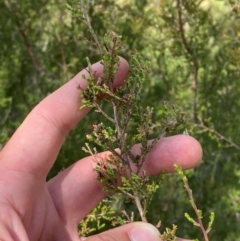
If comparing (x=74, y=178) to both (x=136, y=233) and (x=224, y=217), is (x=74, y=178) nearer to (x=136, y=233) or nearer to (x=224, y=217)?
(x=136, y=233)

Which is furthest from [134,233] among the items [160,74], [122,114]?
[160,74]

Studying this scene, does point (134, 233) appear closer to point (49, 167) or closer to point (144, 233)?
point (144, 233)

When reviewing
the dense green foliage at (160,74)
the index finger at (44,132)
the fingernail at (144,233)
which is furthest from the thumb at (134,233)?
the dense green foliage at (160,74)

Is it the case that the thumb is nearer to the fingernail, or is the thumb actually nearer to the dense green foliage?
the fingernail

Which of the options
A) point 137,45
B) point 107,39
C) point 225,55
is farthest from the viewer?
point 137,45

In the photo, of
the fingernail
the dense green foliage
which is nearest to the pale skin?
the fingernail

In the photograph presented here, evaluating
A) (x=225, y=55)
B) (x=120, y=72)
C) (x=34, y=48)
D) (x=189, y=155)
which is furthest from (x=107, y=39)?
(x=34, y=48)
